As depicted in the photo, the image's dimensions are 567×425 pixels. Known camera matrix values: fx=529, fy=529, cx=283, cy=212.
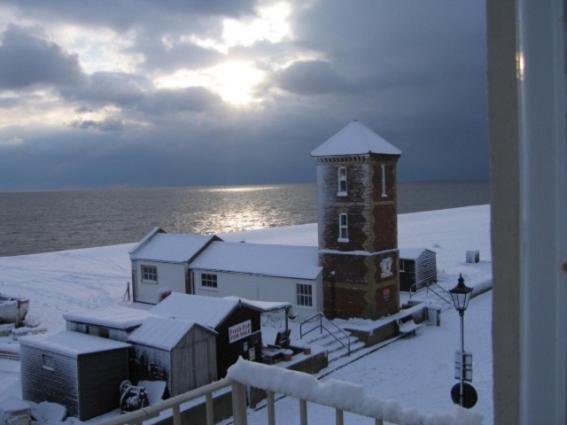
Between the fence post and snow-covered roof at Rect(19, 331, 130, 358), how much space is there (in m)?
12.7

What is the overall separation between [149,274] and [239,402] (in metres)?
27.2

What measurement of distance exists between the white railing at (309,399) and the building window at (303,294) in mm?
21015

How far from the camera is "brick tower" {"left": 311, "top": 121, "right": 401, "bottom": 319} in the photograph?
78.5 ft

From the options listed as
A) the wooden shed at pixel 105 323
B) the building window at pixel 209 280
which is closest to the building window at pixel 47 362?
the wooden shed at pixel 105 323

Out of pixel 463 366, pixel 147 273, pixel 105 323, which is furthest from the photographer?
pixel 147 273

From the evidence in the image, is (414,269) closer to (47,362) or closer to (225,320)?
(225,320)

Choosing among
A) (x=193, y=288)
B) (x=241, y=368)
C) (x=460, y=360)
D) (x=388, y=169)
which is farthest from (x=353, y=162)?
(x=241, y=368)

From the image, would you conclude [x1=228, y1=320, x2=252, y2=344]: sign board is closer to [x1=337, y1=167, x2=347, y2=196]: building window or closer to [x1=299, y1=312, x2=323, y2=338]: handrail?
[x1=299, y1=312, x2=323, y2=338]: handrail

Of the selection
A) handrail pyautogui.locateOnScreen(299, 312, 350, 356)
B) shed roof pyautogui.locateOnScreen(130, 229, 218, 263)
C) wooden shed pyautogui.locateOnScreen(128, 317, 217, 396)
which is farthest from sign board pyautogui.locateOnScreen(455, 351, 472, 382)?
shed roof pyautogui.locateOnScreen(130, 229, 218, 263)

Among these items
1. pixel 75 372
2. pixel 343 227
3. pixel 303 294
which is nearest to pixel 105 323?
pixel 75 372

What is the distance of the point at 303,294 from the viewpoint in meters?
24.7

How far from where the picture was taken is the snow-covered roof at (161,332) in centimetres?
1577

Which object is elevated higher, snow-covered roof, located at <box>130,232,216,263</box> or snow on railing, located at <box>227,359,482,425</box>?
snow on railing, located at <box>227,359,482,425</box>

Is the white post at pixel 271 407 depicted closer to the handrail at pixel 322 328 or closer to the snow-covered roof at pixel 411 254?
the handrail at pixel 322 328
